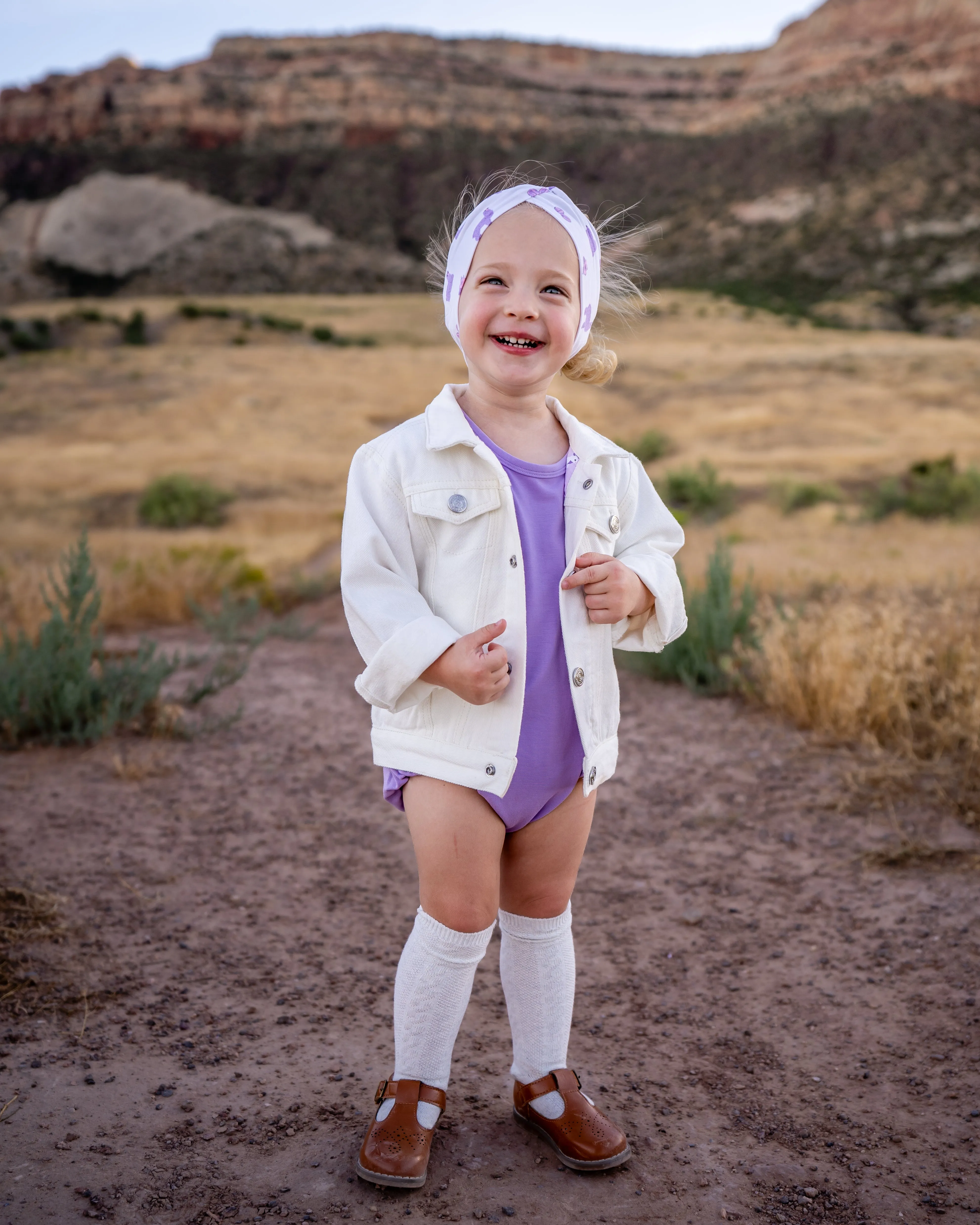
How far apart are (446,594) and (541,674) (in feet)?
0.76

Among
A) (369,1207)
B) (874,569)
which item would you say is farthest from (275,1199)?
(874,569)

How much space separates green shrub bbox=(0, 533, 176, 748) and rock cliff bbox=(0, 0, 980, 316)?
133 feet

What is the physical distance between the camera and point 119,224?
59.7 m

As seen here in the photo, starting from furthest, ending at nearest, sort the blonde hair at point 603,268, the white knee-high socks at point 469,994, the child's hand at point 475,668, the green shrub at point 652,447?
the green shrub at point 652,447 < the blonde hair at point 603,268 < the white knee-high socks at point 469,994 < the child's hand at point 475,668

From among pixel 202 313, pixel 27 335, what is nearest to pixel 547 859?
pixel 27 335

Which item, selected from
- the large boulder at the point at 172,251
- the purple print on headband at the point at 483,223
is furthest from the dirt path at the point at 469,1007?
the large boulder at the point at 172,251

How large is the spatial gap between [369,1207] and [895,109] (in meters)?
60.9

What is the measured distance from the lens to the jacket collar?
1817mm

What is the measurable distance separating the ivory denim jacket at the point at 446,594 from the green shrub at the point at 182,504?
998 centimetres

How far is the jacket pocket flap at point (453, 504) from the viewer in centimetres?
180

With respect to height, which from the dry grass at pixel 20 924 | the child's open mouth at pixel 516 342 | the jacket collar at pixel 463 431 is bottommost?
the dry grass at pixel 20 924

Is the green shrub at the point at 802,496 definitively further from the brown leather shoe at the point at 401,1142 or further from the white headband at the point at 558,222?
the brown leather shoe at the point at 401,1142

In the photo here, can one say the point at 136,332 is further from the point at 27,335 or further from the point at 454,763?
the point at 454,763

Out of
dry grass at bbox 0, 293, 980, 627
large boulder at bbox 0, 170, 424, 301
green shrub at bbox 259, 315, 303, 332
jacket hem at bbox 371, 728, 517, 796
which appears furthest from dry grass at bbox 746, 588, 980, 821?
large boulder at bbox 0, 170, 424, 301
